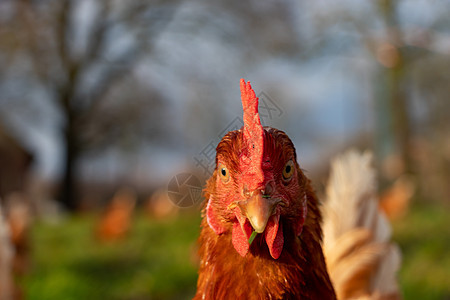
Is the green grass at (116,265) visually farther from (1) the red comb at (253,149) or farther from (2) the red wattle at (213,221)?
(1) the red comb at (253,149)

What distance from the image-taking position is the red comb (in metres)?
0.98

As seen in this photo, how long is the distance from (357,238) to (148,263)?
12.7 feet

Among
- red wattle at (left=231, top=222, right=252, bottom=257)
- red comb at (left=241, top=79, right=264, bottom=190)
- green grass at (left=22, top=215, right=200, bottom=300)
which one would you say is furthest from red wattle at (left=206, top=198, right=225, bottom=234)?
green grass at (left=22, top=215, right=200, bottom=300)

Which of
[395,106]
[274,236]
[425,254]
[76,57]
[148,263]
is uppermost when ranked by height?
[76,57]

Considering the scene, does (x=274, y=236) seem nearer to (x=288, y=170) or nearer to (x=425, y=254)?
(x=288, y=170)

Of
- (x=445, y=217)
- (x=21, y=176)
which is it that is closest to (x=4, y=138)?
(x=21, y=176)

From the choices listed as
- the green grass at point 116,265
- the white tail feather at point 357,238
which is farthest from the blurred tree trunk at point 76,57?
the white tail feather at point 357,238

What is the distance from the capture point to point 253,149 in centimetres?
100

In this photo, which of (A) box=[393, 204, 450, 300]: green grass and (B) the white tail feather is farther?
(A) box=[393, 204, 450, 300]: green grass

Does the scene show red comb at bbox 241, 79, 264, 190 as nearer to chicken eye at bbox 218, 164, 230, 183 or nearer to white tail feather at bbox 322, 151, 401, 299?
chicken eye at bbox 218, 164, 230, 183

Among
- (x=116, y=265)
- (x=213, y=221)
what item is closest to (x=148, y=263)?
(x=116, y=265)

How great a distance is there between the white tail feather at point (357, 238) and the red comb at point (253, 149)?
103 centimetres

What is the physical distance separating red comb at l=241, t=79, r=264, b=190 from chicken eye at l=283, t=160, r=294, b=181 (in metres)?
0.10

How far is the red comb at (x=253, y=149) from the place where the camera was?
0.98 m
